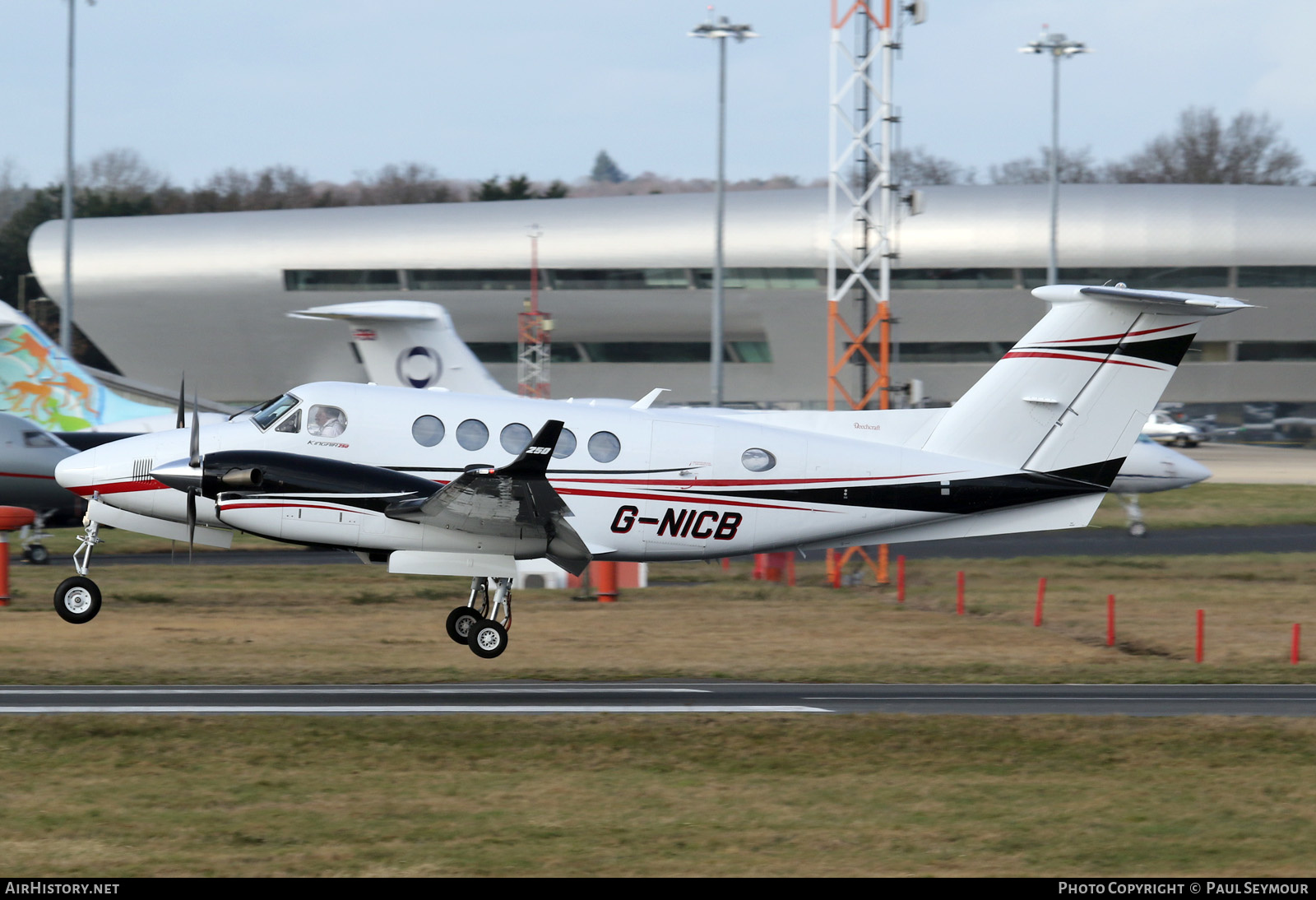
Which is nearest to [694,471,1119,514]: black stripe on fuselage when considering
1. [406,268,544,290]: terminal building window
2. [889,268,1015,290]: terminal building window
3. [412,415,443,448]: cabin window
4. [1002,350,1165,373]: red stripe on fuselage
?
[1002,350,1165,373]: red stripe on fuselage

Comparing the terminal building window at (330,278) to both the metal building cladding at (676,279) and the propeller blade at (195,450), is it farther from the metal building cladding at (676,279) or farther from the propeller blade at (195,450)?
the propeller blade at (195,450)

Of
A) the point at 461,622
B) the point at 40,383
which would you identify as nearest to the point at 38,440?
the point at 40,383

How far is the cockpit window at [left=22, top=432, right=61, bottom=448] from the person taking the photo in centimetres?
2777

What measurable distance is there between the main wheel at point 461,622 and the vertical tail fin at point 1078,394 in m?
6.65

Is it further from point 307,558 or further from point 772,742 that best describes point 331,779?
point 307,558

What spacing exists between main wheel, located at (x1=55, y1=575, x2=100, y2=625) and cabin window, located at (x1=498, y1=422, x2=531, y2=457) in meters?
5.33

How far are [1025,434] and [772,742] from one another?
6.51 metres

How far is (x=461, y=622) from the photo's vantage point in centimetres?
1797

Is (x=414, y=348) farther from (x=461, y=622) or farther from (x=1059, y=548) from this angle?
(x=1059, y=548)

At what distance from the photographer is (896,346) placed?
2813 inches

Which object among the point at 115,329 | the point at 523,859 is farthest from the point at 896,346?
the point at 523,859

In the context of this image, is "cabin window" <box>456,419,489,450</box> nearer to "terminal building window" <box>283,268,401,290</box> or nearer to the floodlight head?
the floodlight head

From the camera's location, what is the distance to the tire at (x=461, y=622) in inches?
702
